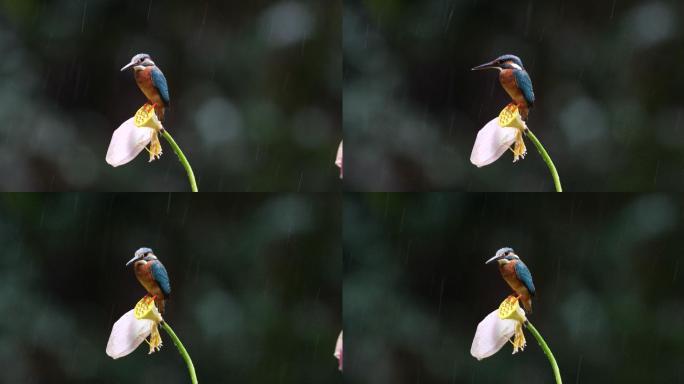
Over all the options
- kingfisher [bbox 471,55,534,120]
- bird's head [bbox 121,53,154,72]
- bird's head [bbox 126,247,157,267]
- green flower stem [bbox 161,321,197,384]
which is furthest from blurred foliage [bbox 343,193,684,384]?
bird's head [bbox 121,53,154,72]

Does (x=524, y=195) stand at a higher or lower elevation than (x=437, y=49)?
lower

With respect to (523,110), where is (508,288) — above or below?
below

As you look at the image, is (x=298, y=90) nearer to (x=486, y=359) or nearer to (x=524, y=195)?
(x=524, y=195)

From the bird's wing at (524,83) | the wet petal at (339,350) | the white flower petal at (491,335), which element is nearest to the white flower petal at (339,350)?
the wet petal at (339,350)

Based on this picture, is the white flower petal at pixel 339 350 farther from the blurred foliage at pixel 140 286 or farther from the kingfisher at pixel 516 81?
the kingfisher at pixel 516 81

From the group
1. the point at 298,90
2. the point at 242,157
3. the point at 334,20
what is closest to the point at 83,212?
the point at 242,157

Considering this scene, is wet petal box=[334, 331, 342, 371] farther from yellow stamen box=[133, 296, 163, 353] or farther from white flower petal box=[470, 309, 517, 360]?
yellow stamen box=[133, 296, 163, 353]

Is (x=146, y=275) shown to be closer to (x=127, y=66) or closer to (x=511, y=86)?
(x=127, y=66)

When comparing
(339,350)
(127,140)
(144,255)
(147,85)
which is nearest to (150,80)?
(147,85)
